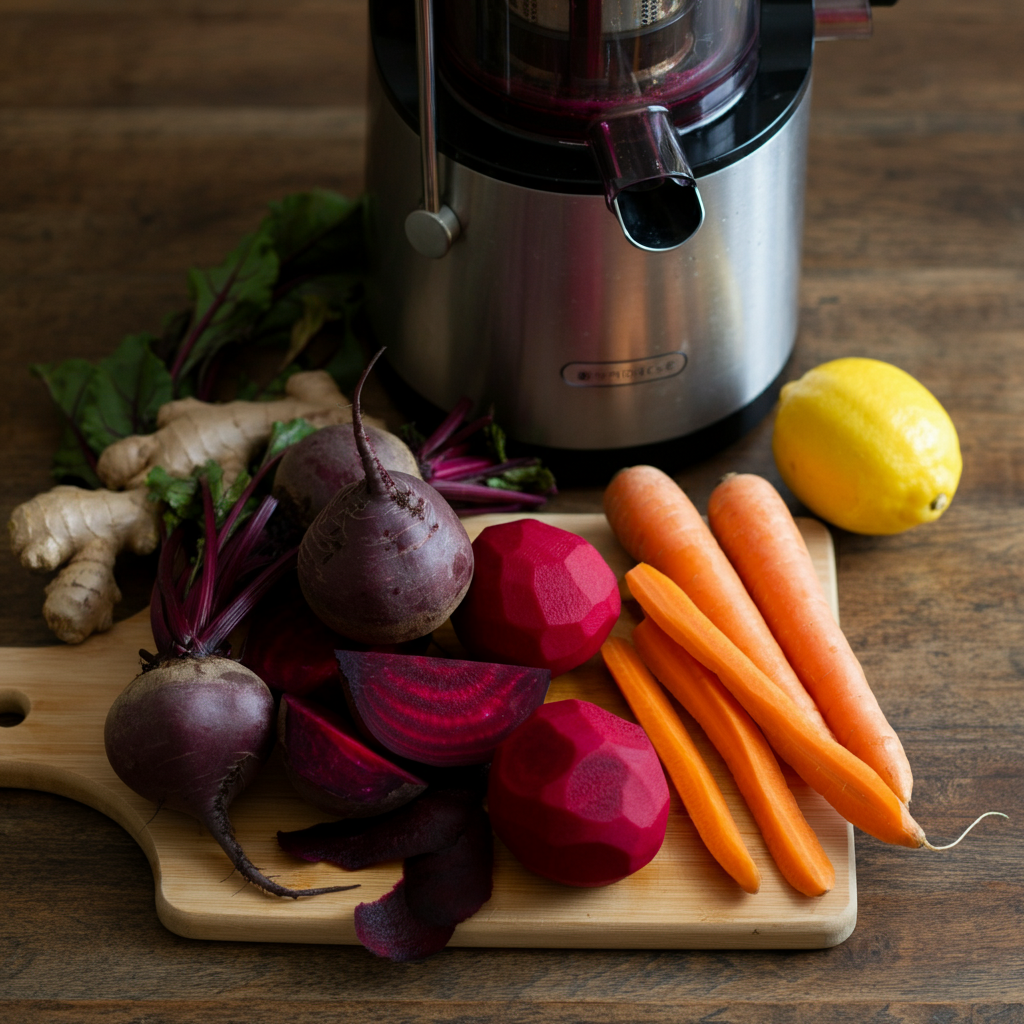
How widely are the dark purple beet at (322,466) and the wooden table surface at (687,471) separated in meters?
0.21

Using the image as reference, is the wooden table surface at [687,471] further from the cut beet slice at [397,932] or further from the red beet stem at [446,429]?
the red beet stem at [446,429]

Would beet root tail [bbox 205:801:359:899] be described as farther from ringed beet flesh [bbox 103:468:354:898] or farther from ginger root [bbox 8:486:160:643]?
ginger root [bbox 8:486:160:643]

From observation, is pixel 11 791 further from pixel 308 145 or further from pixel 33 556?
pixel 308 145

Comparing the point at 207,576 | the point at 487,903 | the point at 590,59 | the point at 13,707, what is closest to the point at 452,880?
the point at 487,903

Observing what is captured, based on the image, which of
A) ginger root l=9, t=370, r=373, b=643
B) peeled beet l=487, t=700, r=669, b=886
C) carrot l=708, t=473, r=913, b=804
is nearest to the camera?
peeled beet l=487, t=700, r=669, b=886

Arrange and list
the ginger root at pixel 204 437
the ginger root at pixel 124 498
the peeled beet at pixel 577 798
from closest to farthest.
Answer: the peeled beet at pixel 577 798 → the ginger root at pixel 124 498 → the ginger root at pixel 204 437

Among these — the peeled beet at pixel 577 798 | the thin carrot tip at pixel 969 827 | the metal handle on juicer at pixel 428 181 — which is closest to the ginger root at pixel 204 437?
the metal handle on juicer at pixel 428 181

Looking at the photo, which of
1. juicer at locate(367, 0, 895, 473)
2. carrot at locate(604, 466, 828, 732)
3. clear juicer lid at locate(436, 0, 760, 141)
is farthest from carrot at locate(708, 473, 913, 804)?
clear juicer lid at locate(436, 0, 760, 141)

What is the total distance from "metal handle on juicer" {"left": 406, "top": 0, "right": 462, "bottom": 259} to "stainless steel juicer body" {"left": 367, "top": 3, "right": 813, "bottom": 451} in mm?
18

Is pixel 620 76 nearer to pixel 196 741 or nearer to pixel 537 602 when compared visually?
pixel 537 602

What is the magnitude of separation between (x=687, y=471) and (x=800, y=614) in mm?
273

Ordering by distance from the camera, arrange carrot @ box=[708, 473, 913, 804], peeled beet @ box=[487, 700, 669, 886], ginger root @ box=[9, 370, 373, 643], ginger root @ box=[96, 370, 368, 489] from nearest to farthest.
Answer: peeled beet @ box=[487, 700, 669, 886] → carrot @ box=[708, 473, 913, 804] → ginger root @ box=[9, 370, 373, 643] → ginger root @ box=[96, 370, 368, 489]

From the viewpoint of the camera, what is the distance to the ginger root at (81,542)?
44.5 inches

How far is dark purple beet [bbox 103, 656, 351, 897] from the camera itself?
95cm
